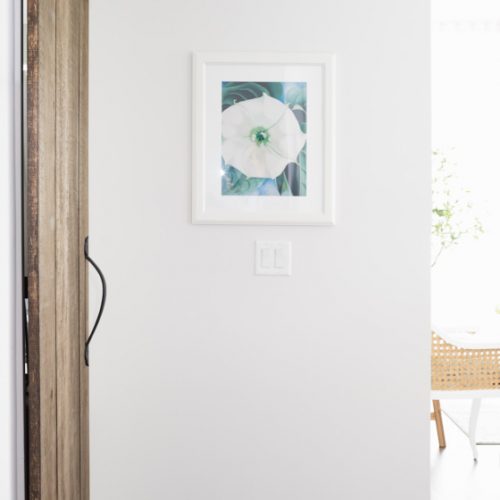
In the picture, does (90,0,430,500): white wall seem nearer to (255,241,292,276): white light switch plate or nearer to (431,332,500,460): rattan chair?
(255,241,292,276): white light switch plate

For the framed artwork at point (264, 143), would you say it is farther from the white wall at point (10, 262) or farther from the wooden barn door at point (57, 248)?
the white wall at point (10, 262)

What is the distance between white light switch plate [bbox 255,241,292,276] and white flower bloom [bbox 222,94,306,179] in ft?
0.72

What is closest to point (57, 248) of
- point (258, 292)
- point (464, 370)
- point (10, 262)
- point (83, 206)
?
point (10, 262)

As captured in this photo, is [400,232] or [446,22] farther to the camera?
[446,22]

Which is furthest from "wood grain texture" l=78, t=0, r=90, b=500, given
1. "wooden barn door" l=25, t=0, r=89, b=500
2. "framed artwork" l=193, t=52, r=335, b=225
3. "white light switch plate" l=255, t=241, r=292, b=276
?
"white light switch plate" l=255, t=241, r=292, b=276

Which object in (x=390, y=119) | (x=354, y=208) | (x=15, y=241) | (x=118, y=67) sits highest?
(x=118, y=67)

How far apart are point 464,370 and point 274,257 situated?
4.88 feet

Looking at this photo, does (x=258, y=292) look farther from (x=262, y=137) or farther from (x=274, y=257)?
(x=262, y=137)

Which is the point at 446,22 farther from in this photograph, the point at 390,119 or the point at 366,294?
the point at 366,294

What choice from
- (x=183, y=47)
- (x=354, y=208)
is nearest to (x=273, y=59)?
(x=183, y=47)

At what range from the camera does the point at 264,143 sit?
5.70 ft

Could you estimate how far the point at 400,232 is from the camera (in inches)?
69.3

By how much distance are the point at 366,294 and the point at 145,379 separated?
0.77 metres
